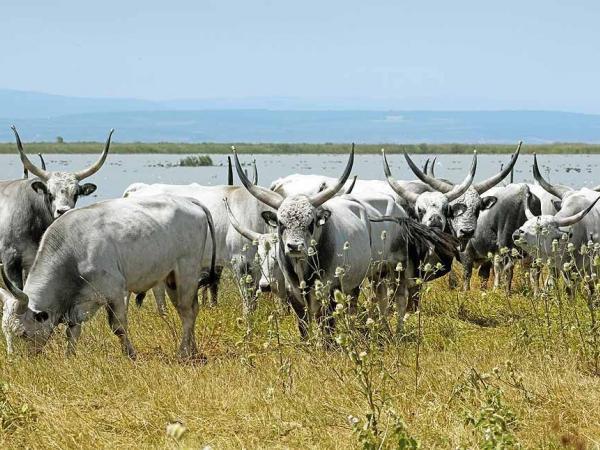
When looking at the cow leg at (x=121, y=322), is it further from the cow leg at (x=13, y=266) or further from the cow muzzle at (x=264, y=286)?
the cow leg at (x=13, y=266)

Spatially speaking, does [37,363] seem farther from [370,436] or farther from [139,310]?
[139,310]

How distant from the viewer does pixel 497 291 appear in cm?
1399

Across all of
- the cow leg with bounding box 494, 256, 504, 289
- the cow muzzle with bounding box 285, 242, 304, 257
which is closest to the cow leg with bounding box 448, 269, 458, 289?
the cow leg with bounding box 494, 256, 504, 289

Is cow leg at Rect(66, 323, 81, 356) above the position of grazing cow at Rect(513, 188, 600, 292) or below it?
below

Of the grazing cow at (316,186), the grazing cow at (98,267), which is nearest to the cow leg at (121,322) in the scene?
the grazing cow at (98,267)

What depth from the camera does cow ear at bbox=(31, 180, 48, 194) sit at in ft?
38.9

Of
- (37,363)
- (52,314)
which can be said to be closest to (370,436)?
(37,363)

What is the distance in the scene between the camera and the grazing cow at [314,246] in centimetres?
938

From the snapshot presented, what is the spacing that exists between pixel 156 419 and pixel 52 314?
7.10 feet

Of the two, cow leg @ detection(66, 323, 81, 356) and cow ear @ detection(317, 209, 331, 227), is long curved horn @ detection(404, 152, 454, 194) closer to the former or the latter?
cow ear @ detection(317, 209, 331, 227)

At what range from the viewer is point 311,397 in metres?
7.25

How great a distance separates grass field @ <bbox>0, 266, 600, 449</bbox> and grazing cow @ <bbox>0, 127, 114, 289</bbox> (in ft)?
9.23

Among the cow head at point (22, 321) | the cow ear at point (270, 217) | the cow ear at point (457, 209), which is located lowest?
the cow head at point (22, 321)

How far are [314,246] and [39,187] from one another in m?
3.95
